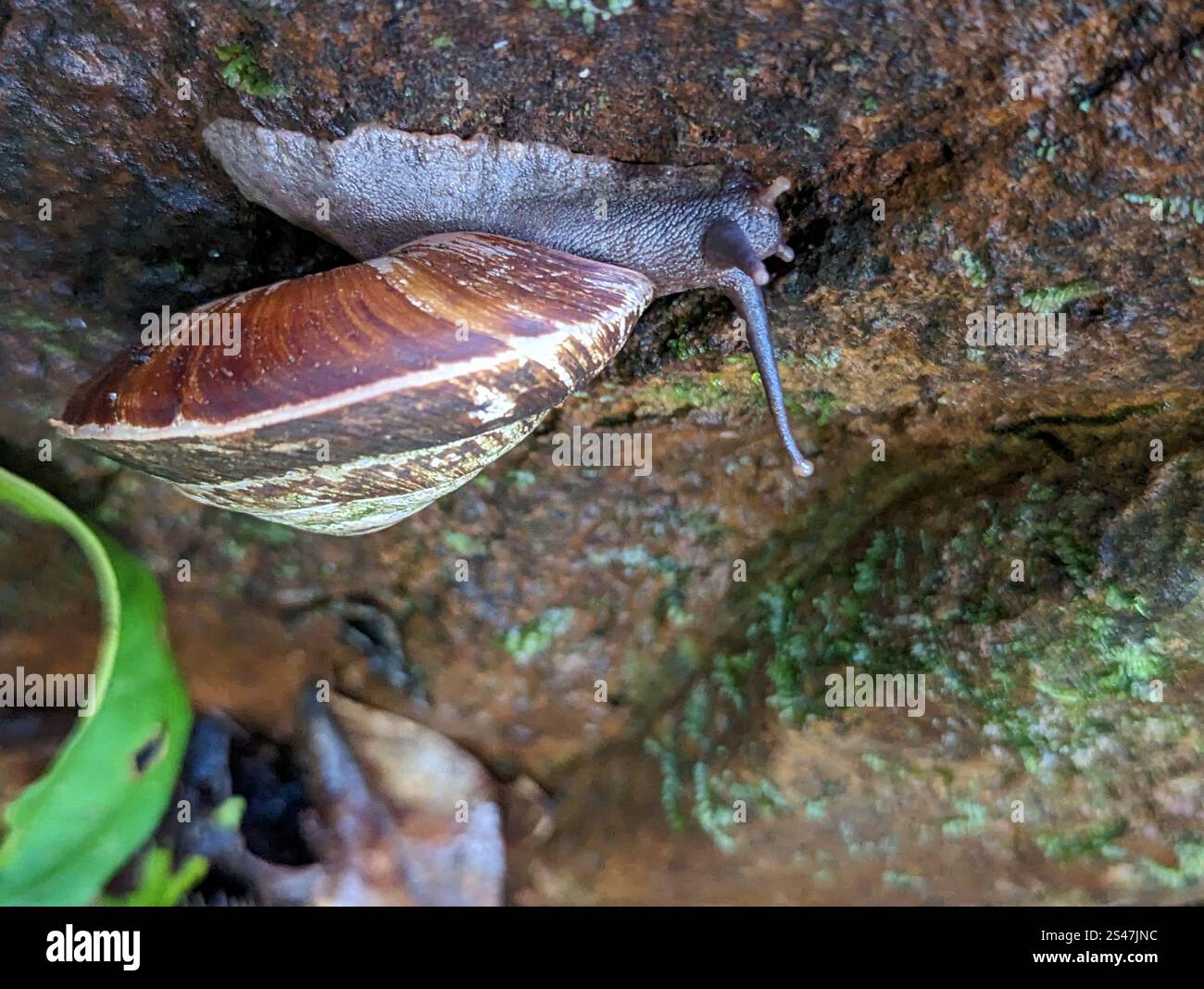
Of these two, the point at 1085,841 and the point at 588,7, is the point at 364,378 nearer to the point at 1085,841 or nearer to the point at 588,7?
the point at 588,7

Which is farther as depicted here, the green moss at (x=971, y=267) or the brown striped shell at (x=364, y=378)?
the green moss at (x=971, y=267)

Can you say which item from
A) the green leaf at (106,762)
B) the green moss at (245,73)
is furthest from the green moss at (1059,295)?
the green leaf at (106,762)

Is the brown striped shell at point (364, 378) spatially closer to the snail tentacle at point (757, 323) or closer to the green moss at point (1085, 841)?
the snail tentacle at point (757, 323)

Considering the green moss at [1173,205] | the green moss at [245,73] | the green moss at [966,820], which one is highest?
the green moss at [245,73]

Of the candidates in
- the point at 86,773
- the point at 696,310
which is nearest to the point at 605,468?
the point at 696,310

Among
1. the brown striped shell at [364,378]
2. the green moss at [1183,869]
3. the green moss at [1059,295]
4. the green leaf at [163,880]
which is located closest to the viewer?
the brown striped shell at [364,378]

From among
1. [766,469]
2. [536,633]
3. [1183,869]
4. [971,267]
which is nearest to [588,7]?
[971,267]

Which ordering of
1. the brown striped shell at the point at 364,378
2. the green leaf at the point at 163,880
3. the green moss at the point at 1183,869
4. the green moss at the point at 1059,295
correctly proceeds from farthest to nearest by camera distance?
the green leaf at the point at 163,880
the green moss at the point at 1183,869
the green moss at the point at 1059,295
the brown striped shell at the point at 364,378
